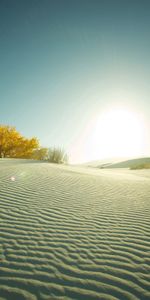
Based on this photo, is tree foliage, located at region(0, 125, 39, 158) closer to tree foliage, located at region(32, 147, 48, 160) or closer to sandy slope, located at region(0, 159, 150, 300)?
tree foliage, located at region(32, 147, 48, 160)

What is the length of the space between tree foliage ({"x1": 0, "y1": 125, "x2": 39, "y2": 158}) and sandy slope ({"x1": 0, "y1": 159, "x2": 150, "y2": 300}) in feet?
45.1

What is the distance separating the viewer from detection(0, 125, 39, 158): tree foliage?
1727cm

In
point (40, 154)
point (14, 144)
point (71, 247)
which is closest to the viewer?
point (71, 247)

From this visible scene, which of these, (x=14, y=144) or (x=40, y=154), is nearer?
(x=14, y=144)

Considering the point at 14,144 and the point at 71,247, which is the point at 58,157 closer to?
the point at 14,144

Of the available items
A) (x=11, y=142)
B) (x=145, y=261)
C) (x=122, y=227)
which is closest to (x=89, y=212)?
(x=122, y=227)

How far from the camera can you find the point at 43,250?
2.24m

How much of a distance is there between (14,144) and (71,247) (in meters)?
16.4

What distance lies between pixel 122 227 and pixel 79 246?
1.02 meters

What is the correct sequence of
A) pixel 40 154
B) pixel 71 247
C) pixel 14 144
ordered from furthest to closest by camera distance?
pixel 40 154 → pixel 14 144 → pixel 71 247

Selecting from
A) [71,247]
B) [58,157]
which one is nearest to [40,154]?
[58,157]

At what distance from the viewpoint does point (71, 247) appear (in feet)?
7.73

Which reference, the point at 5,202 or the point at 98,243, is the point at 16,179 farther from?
the point at 98,243

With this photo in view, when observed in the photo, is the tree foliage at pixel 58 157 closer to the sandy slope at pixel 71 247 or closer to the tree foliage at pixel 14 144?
the tree foliage at pixel 14 144
